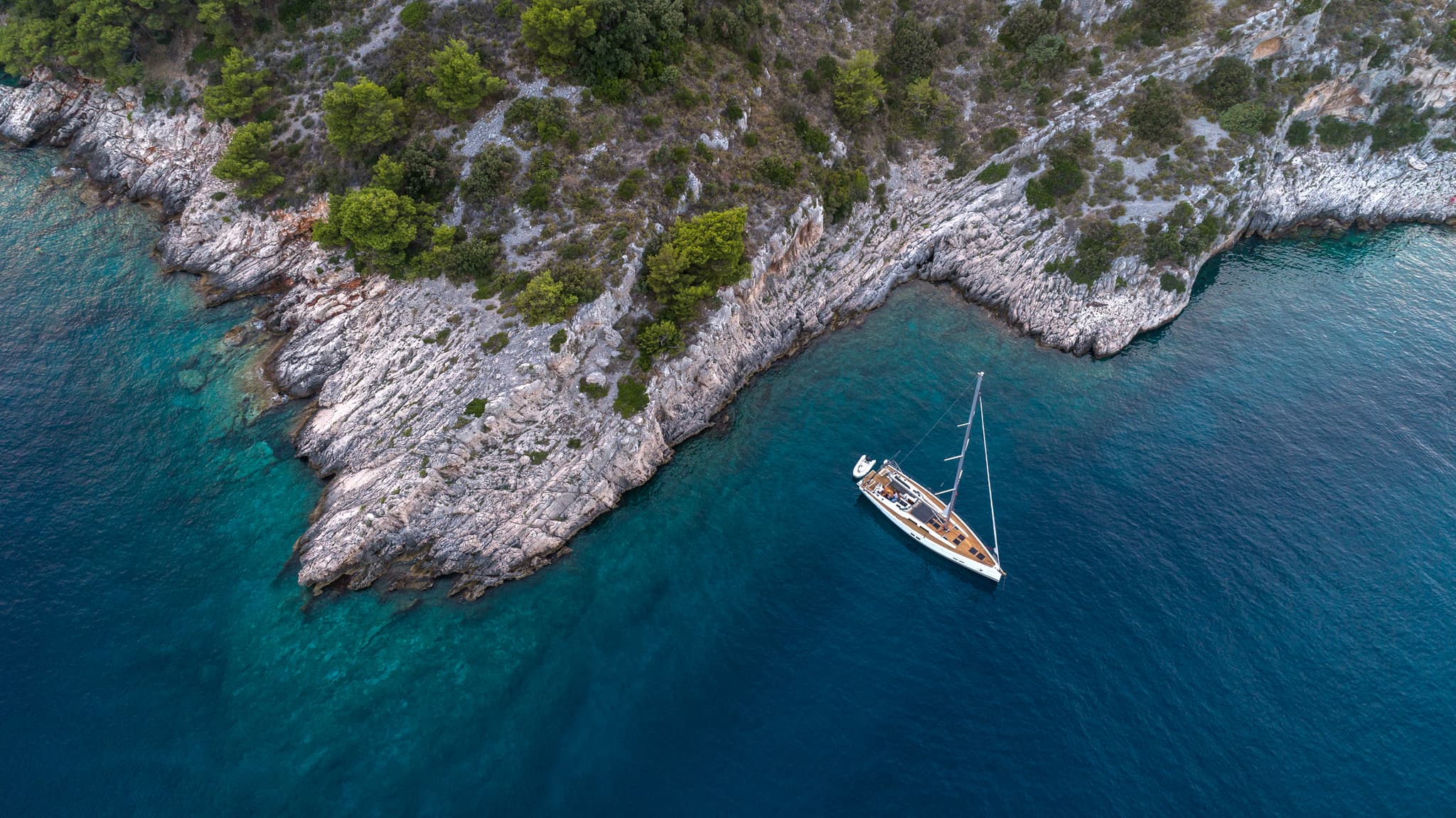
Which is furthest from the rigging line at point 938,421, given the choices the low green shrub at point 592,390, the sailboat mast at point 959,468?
the low green shrub at point 592,390

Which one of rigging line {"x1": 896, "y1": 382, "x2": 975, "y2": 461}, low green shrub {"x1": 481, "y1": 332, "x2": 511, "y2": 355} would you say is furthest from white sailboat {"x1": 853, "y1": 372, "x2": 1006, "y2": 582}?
low green shrub {"x1": 481, "y1": 332, "x2": 511, "y2": 355}

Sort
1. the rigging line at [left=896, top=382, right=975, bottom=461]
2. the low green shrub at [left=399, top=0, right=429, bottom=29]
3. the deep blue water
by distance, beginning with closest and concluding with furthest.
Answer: the deep blue water < the rigging line at [left=896, top=382, right=975, bottom=461] < the low green shrub at [left=399, top=0, right=429, bottom=29]

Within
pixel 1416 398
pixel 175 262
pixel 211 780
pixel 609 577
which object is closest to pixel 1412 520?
pixel 1416 398

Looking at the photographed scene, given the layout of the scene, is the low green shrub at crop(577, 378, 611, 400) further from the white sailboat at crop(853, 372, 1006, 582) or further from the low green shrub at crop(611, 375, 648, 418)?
the white sailboat at crop(853, 372, 1006, 582)

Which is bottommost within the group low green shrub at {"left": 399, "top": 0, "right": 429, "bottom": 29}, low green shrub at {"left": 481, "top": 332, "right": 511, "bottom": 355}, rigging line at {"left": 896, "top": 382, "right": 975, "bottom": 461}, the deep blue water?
the deep blue water

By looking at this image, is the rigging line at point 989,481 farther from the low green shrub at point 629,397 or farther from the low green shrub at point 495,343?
the low green shrub at point 495,343

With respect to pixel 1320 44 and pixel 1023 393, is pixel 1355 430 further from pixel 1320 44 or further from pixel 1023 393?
pixel 1320 44
